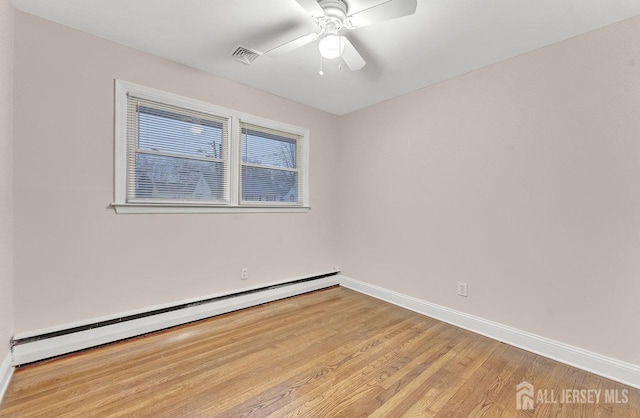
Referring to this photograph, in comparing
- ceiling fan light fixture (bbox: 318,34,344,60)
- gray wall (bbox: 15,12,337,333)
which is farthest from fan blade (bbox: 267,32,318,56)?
gray wall (bbox: 15,12,337,333)

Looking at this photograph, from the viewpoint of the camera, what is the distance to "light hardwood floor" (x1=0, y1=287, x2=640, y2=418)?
4.91 ft

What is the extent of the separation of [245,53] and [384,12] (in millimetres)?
1200

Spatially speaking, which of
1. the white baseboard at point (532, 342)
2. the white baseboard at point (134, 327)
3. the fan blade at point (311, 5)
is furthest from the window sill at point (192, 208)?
the fan blade at point (311, 5)

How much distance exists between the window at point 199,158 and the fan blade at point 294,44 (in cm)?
108

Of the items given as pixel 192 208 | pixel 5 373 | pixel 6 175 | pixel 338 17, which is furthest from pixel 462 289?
pixel 6 175

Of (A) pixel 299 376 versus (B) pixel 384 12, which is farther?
(A) pixel 299 376

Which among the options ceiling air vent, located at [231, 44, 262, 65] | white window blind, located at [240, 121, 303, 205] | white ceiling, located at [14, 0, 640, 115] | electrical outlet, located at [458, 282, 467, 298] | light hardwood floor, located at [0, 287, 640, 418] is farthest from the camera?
white window blind, located at [240, 121, 303, 205]

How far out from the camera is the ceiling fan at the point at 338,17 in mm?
1441

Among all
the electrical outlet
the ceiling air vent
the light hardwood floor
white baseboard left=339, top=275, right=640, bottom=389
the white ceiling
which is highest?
the white ceiling

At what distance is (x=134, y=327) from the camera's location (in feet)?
7.41

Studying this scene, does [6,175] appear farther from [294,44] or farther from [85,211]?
[294,44]

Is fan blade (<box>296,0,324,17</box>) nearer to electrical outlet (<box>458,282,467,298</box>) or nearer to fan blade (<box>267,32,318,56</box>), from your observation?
fan blade (<box>267,32,318,56</box>)

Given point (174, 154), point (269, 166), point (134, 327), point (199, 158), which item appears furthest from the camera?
point (269, 166)

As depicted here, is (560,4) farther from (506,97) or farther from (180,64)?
(180,64)
